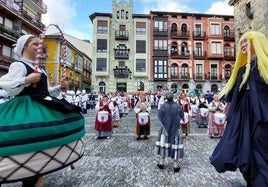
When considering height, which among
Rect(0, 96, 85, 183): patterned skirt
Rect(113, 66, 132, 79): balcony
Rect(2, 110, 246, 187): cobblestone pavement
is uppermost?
Rect(113, 66, 132, 79): balcony

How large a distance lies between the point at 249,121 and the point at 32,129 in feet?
8.58

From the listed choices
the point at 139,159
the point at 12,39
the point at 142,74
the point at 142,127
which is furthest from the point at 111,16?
the point at 139,159

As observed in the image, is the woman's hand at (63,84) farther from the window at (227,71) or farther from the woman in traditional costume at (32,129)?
the window at (227,71)

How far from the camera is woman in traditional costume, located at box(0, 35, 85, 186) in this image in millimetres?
1928

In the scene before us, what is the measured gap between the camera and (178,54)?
119 feet

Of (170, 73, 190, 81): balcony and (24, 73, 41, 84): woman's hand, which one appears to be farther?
(170, 73, 190, 81): balcony

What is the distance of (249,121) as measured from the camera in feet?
9.60

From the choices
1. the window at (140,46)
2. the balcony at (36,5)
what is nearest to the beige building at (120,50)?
the window at (140,46)

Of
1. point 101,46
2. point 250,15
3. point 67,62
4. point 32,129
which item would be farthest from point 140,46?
point 32,129

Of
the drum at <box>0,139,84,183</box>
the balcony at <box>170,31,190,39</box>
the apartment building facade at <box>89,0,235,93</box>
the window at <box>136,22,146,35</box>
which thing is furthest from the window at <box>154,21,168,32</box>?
the drum at <box>0,139,84,183</box>

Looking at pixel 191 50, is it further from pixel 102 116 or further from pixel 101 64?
pixel 102 116

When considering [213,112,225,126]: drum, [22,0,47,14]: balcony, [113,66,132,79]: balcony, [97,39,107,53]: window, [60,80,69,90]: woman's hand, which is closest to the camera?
[60,80,69,90]: woman's hand

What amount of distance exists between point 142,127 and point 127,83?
2765cm

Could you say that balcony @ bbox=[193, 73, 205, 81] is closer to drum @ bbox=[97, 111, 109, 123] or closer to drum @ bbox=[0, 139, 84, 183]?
drum @ bbox=[97, 111, 109, 123]
